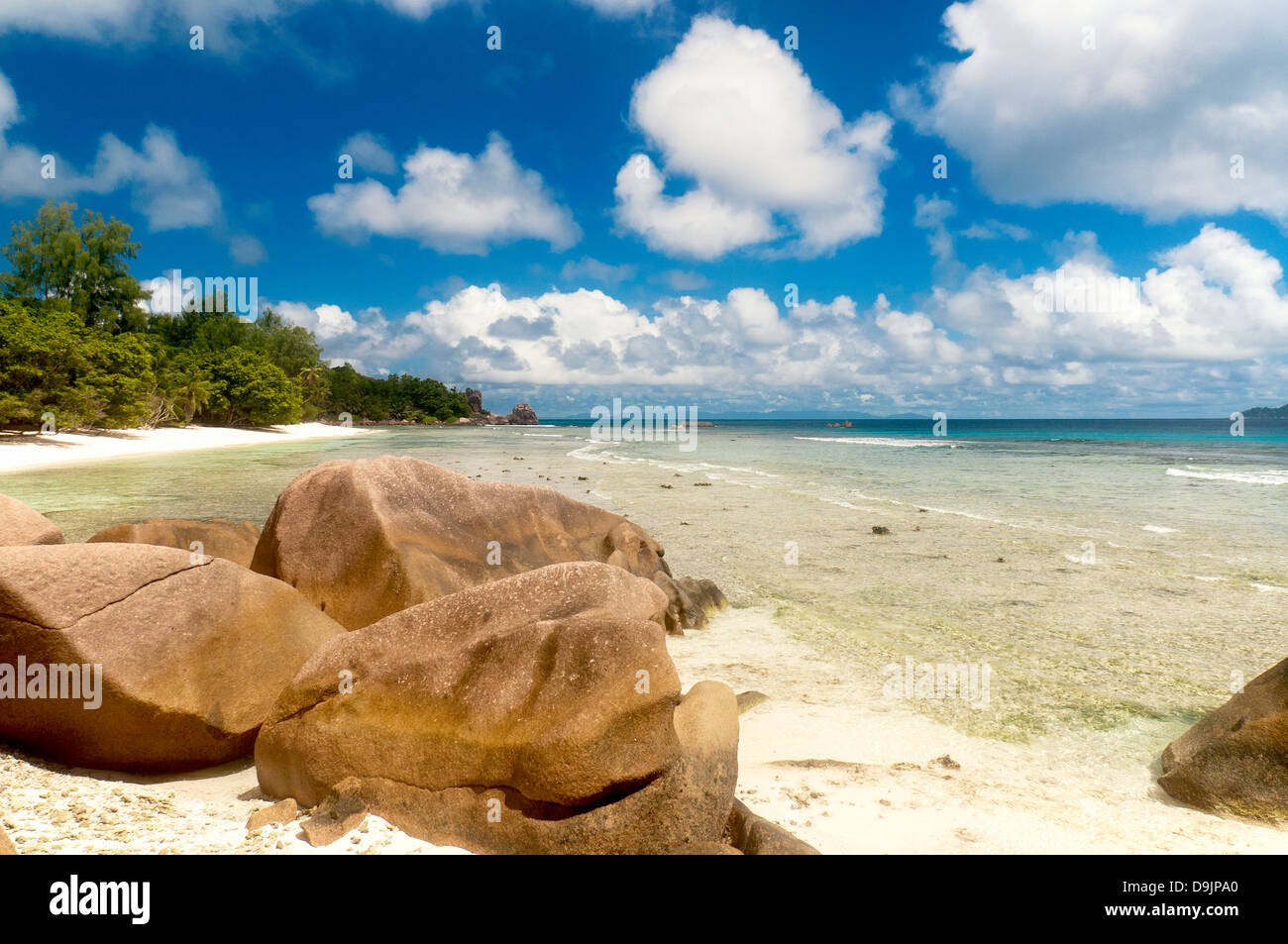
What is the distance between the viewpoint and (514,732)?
362 centimetres

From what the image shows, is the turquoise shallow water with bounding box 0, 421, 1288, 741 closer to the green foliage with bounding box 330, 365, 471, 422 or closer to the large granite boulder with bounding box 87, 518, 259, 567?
the large granite boulder with bounding box 87, 518, 259, 567

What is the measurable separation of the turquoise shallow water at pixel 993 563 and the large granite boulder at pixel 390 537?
12.4 ft

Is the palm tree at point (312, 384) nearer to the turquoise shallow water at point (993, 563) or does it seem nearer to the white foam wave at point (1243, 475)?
the turquoise shallow water at point (993, 563)

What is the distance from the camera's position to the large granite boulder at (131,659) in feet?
13.3

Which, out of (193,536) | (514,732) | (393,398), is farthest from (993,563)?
(393,398)

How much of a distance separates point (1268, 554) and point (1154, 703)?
9.62m

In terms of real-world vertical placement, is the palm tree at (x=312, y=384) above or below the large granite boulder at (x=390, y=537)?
above

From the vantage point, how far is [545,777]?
3.46 metres

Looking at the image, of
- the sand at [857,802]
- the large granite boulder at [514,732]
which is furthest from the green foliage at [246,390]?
the large granite boulder at [514,732]

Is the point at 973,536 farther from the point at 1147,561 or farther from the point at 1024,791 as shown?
the point at 1024,791

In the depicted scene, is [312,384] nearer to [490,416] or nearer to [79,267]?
[79,267]

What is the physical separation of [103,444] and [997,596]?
53462 millimetres

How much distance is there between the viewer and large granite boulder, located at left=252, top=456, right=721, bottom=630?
6602mm
